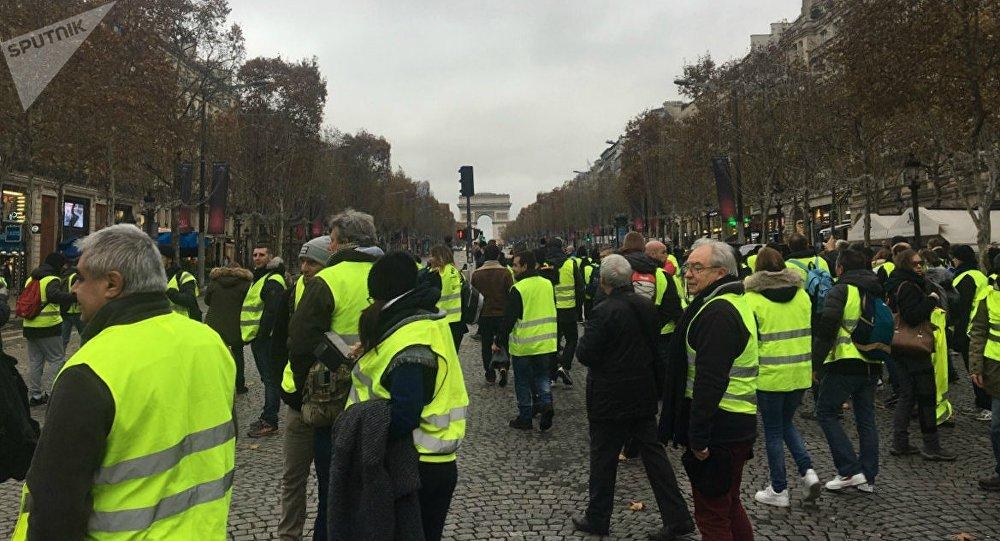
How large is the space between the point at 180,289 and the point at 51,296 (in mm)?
1440

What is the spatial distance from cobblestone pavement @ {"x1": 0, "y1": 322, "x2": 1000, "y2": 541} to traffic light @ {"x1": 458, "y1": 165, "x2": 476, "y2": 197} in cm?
726

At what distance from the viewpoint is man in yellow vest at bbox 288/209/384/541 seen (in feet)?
11.1

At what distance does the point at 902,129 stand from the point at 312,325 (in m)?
25.6

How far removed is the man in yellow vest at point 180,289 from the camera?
714cm

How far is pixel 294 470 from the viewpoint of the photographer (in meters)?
3.78

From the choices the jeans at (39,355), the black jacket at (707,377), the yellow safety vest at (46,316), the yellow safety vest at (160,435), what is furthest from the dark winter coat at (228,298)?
the yellow safety vest at (160,435)

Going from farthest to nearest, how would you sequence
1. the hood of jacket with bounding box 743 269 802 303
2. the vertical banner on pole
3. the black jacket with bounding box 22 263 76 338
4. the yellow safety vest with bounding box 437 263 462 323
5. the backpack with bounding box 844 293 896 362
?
1. the vertical banner on pole
2. the yellow safety vest with bounding box 437 263 462 323
3. the black jacket with bounding box 22 263 76 338
4. the backpack with bounding box 844 293 896 362
5. the hood of jacket with bounding box 743 269 802 303

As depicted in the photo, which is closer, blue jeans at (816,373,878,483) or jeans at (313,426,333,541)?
jeans at (313,426,333,541)

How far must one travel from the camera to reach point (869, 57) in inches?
625

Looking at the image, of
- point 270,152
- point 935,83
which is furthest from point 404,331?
point 270,152

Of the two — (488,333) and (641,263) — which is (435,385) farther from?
(488,333)

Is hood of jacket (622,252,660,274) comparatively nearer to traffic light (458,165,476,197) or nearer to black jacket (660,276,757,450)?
black jacket (660,276,757,450)

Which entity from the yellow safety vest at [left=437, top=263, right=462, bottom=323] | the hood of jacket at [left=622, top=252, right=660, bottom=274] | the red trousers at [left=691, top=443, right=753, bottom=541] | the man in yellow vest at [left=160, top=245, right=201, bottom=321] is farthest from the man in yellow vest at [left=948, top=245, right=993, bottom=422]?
the man in yellow vest at [left=160, top=245, right=201, bottom=321]

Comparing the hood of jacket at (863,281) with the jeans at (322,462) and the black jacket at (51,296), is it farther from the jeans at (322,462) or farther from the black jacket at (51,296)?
the black jacket at (51,296)
